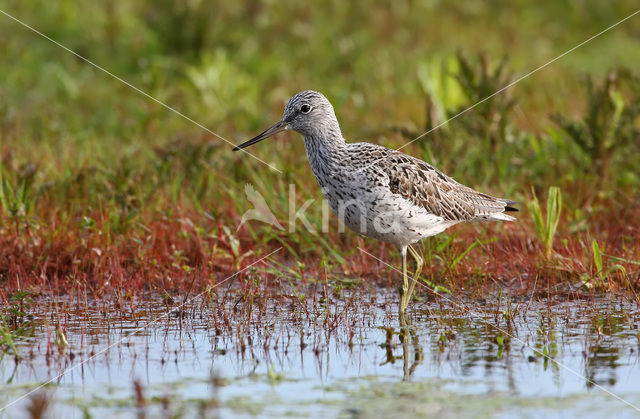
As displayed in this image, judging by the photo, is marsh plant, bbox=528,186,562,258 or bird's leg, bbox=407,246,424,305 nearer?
bird's leg, bbox=407,246,424,305

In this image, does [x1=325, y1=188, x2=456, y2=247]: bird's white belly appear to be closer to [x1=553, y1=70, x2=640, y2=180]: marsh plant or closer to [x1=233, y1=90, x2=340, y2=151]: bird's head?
[x1=233, y1=90, x2=340, y2=151]: bird's head

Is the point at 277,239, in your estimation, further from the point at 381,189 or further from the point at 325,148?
the point at 381,189

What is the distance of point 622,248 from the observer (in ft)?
25.5

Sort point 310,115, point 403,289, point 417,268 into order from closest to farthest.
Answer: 1. point 403,289
2. point 310,115
3. point 417,268

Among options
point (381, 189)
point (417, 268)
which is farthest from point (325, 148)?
point (417, 268)

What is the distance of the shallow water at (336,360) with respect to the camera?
4.79 m

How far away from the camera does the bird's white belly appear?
22.5ft

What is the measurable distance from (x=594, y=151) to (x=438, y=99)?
3.14 metres

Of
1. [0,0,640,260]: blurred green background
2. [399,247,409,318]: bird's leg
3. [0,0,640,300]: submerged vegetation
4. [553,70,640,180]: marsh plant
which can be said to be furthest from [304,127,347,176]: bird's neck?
[553,70,640,180]: marsh plant

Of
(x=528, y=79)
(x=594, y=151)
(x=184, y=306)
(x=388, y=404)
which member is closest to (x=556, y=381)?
(x=388, y=404)

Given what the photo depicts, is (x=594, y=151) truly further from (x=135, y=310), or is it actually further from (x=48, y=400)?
(x=48, y=400)

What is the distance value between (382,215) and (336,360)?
61.1 inches

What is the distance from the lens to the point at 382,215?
686cm

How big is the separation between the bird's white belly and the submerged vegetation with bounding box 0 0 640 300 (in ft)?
1.71
